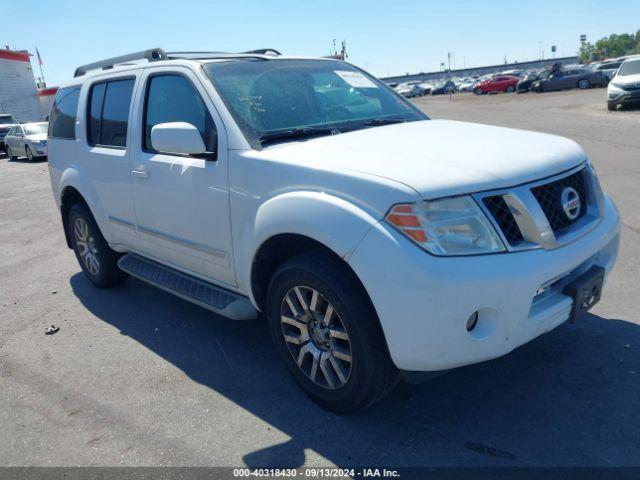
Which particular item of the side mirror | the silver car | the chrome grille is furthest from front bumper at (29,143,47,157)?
the chrome grille

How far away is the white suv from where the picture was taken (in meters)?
2.50

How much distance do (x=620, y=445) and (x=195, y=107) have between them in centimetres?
307

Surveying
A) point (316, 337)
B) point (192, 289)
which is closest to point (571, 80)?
point (192, 289)

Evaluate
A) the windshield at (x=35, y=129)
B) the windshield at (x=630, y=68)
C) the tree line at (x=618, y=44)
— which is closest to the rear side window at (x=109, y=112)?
the windshield at (x=35, y=129)

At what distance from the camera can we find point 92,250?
5363 mm

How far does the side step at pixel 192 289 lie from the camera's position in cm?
350

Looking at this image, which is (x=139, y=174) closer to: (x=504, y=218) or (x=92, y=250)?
(x=92, y=250)

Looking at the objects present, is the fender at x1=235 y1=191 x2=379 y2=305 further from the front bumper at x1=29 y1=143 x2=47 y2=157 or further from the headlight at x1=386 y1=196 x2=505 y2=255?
the front bumper at x1=29 y1=143 x2=47 y2=157

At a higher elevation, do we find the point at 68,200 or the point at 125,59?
the point at 125,59

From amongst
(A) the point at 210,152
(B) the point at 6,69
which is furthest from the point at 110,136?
(B) the point at 6,69

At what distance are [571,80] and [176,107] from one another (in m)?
39.9

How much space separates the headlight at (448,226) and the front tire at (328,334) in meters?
0.42

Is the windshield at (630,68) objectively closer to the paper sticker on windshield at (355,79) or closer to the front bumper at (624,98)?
the front bumper at (624,98)

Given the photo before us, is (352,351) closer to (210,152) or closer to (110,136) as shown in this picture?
(210,152)
